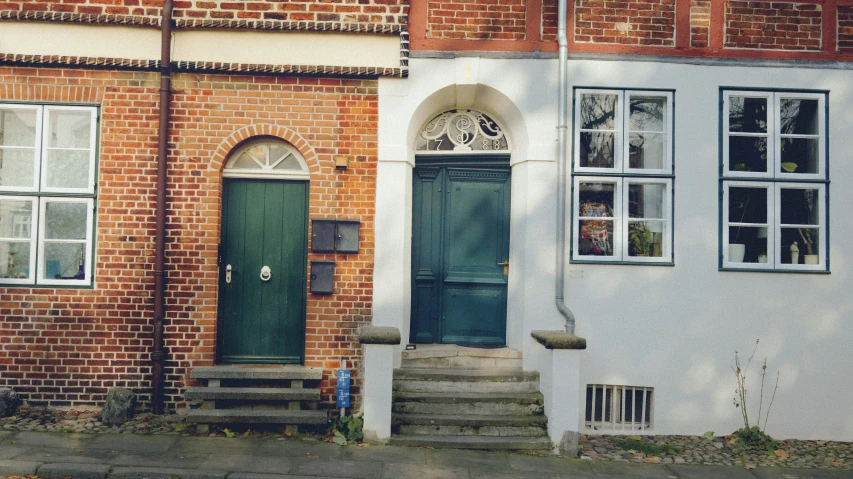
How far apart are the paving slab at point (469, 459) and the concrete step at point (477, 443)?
7cm

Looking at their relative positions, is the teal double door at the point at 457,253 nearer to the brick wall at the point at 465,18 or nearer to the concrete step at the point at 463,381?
the concrete step at the point at 463,381

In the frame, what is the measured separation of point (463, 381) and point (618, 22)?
421cm

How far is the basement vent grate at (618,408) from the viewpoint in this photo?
7.05 meters

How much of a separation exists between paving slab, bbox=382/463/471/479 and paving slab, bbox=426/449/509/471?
118 millimetres

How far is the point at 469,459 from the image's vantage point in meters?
5.98

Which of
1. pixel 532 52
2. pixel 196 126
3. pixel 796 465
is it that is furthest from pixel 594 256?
pixel 196 126

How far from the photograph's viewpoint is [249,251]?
7062 millimetres

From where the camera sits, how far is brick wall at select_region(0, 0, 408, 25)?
6812mm

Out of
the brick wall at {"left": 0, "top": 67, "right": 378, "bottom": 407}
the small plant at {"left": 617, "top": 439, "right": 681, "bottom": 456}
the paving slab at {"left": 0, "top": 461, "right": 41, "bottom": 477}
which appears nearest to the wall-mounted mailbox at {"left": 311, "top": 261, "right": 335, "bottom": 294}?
the brick wall at {"left": 0, "top": 67, "right": 378, "bottom": 407}

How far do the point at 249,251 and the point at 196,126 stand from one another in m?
1.43

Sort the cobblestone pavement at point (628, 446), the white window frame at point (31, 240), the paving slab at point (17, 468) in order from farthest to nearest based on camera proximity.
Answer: the white window frame at point (31, 240) < the cobblestone pavement at point (628, 446) < the paving slab at point (17, 468)

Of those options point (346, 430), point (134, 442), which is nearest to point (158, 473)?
point (134, 442)

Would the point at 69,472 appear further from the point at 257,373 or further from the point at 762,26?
the point at 762,26

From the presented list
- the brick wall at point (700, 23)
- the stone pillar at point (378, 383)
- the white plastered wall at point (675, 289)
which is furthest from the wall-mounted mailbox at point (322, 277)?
the brick wall at point (700, 23)
